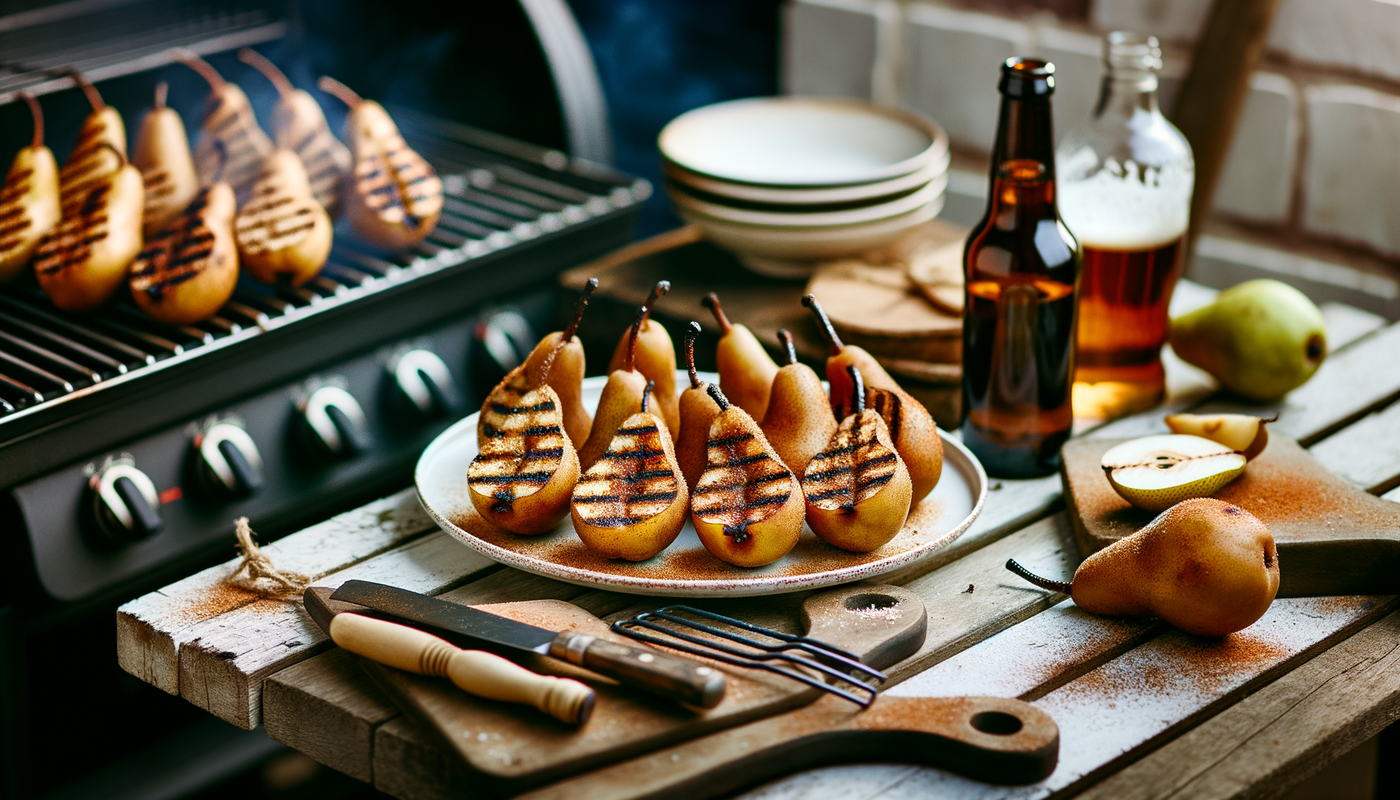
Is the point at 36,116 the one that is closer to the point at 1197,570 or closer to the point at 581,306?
the point at 581,306

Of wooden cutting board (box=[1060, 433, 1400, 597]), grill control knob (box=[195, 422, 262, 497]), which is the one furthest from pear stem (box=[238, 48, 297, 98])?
wooden cutting board (box=[1060, 433, 1400, 597])

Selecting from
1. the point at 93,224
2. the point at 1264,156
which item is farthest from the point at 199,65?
the point at 1264,156

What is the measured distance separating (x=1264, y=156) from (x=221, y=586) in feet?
5.27

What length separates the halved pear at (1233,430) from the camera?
1.14m

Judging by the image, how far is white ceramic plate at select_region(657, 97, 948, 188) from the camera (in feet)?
5.41

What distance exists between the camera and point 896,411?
3.52 ft

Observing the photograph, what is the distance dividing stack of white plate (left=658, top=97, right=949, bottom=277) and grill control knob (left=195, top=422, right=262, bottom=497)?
562 millimetres

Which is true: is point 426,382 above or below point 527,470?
below

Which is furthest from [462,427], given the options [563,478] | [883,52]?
[883,52]

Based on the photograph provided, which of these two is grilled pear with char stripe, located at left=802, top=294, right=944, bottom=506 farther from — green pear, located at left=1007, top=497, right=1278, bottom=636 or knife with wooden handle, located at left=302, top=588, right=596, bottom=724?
knife with wooden handle, located at left=302, top=588, right=596, bottom=724

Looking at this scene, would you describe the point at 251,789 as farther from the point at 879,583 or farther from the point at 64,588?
the point at 879,583

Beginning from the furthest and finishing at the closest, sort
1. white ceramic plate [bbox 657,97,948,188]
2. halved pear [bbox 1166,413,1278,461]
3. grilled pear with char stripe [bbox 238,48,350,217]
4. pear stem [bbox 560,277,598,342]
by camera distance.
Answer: white ceramic plate [bbox 657,97,948,188]
grilled pear with char stripe [bbox 238,48,350,217]
halved pear [bbox 1166,413,1278,461]
pear stem [bbox 560,277,598,342]

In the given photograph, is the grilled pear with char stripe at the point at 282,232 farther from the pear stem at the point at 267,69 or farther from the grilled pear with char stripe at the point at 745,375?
the grilled pear with char stripe at the point at 745,375

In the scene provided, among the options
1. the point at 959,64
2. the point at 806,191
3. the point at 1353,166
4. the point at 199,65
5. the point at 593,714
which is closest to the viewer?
the point at 593,714
